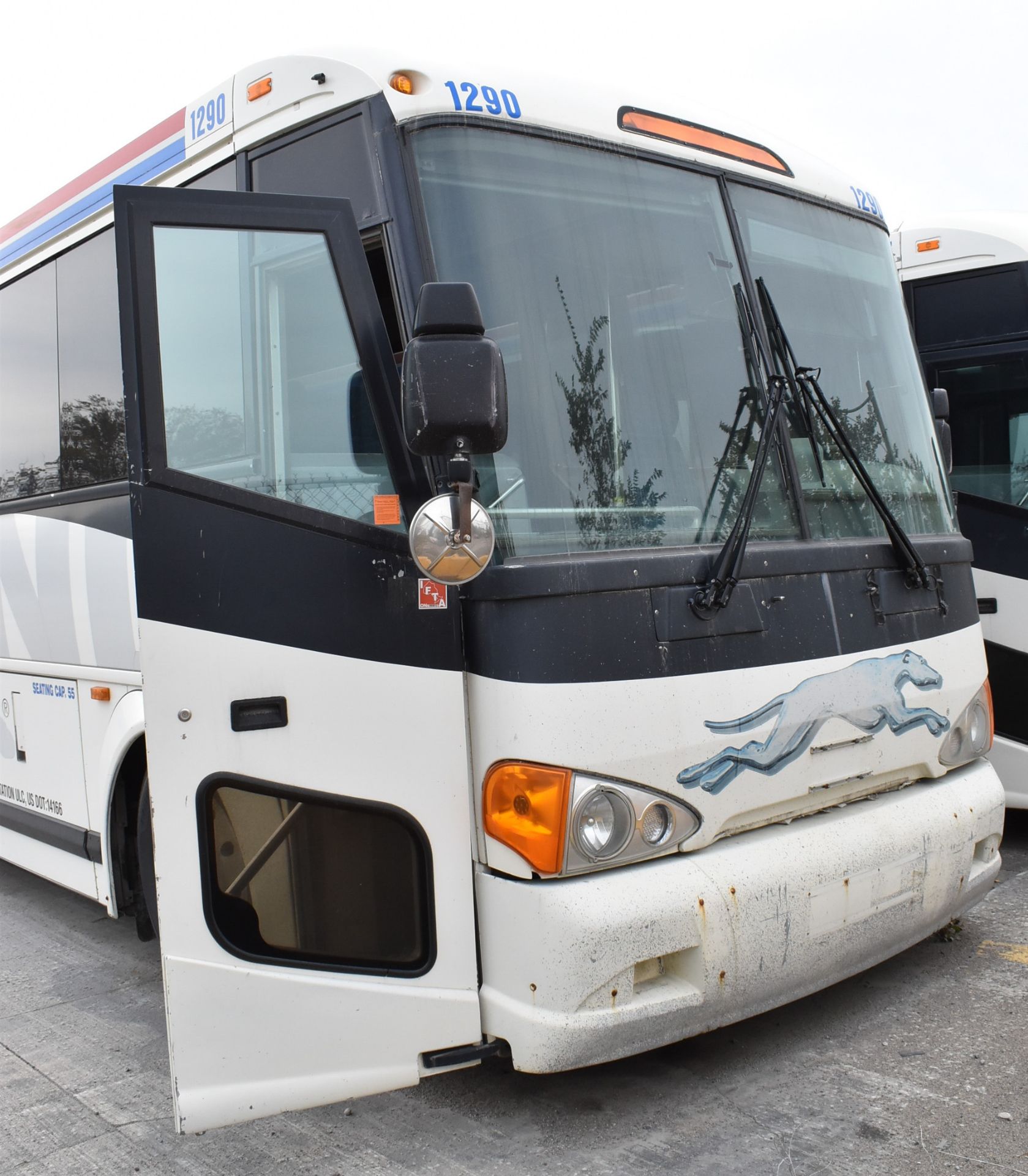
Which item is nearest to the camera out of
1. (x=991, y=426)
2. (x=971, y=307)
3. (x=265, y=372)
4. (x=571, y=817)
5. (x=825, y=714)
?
(x=571, y=817)

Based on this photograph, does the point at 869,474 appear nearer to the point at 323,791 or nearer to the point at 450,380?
the point at 450,380

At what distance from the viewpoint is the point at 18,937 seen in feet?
18.0

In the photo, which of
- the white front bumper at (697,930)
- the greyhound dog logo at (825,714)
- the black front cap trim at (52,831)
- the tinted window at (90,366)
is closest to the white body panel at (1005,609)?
the greyhound dog logo at (825,714)

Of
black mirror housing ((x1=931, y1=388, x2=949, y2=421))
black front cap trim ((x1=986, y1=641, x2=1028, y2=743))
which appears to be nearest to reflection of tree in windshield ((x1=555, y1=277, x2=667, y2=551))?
black mirror housing ((x1=931, y1=388, x2=949, y2=421))

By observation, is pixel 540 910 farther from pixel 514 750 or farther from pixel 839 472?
pixel 839 472

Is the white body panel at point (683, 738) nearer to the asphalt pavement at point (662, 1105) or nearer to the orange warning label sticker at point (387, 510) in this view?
the orange warning label sticker at point (387, 510)

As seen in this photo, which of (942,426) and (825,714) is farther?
(942,426)

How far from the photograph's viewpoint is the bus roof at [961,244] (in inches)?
244

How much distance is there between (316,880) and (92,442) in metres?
2.27

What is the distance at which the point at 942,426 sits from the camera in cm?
475

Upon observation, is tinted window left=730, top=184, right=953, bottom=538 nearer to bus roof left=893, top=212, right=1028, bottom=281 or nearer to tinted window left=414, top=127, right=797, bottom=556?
tinted window left=414, top=127, right=797, bottom=556

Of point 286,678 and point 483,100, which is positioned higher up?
point 483,100

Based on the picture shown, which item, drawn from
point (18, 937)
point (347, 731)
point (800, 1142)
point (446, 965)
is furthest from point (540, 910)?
point (18, 937)

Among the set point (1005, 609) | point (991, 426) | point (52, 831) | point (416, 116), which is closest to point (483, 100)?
point (416, 116)
